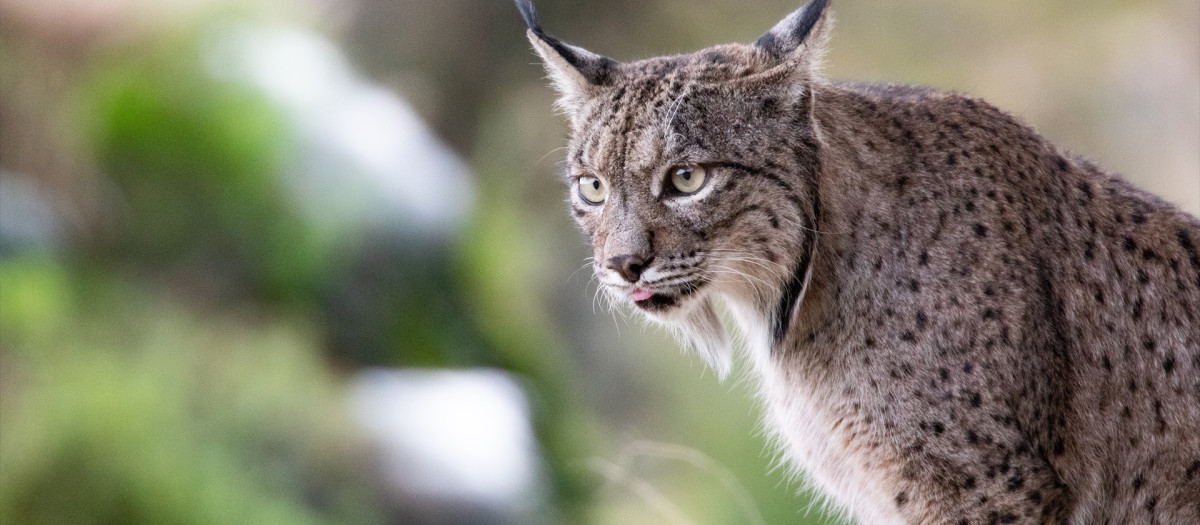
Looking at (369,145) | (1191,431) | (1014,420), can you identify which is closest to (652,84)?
(1014,420)

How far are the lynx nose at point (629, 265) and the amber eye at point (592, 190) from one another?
24 centimetres

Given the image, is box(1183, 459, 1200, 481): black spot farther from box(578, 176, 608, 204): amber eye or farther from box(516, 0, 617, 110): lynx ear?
box(516, 0, 617, 110): lynx ear

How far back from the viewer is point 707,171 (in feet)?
8.37

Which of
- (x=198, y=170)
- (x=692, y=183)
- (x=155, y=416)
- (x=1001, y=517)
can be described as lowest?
(x=1001, y=517)

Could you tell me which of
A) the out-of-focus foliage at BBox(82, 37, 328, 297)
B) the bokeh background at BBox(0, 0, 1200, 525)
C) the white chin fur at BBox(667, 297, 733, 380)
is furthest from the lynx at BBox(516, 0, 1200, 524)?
the out-of-focus foliage at BBox(82, 37, 328, 297)

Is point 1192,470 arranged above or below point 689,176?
below

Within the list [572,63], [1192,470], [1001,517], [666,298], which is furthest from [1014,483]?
[572,63]

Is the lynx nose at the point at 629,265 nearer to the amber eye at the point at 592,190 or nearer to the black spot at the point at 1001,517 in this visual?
the amber eye at the point at 592,190

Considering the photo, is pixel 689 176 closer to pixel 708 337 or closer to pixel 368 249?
pixel 708 337

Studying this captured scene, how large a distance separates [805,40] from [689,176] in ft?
1.36

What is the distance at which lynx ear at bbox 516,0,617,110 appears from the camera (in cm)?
270

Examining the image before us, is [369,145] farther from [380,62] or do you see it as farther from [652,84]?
[652,84]

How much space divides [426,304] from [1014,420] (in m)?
3.97

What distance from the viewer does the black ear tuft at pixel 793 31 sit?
2492mm
